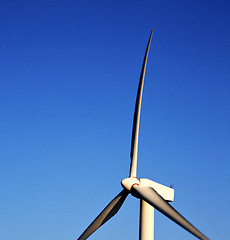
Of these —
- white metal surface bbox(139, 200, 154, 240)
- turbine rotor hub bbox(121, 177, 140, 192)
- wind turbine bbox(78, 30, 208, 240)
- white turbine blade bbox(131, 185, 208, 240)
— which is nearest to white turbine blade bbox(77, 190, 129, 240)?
wind turbine bbox(78, 30, 208, 240)

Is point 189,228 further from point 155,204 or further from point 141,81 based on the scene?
point 141,81

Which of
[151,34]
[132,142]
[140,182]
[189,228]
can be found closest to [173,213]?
[189,228]

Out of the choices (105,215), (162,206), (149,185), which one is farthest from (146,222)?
(162,206)

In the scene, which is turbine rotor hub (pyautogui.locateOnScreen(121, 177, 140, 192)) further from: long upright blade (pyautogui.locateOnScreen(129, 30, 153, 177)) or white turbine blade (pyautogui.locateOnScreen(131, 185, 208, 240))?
long upright blade (pyautogui.locateOnScreen(129, 30, 153, 177))

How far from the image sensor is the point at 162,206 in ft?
102

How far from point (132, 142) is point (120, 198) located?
4.41 m

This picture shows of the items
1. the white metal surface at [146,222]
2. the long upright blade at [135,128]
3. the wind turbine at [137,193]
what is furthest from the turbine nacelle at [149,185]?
the white metal surface at [146,222]

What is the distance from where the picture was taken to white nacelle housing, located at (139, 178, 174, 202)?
3456 centimetres

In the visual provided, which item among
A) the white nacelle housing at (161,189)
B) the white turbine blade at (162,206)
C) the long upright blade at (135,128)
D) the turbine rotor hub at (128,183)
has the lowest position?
the white turbine blade at (162,206)

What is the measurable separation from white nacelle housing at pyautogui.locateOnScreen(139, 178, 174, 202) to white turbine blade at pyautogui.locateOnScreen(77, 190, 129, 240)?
176cm

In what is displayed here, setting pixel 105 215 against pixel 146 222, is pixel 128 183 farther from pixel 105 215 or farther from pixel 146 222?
pixel 146 222

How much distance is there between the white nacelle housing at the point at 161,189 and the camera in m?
34.6

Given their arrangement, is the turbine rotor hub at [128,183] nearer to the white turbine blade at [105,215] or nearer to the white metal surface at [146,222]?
the white turbine blade at [105,215]

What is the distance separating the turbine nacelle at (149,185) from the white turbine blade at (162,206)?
0.39 metres
